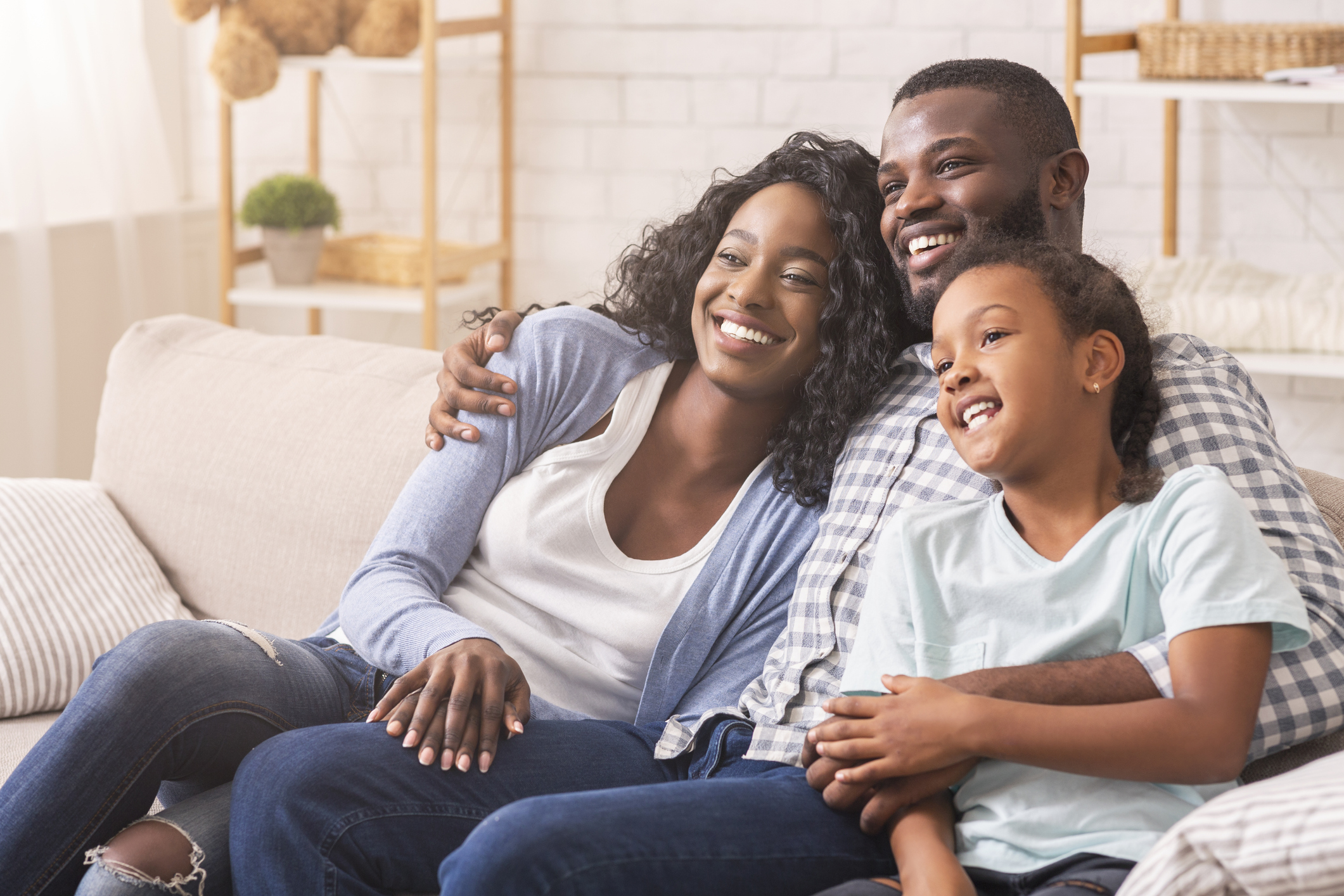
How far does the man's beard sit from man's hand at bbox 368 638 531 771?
22.5 inches

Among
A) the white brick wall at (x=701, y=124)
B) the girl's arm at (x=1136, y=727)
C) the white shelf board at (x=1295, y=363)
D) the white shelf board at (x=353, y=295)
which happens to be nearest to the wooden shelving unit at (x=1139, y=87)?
the white brick wall at (x=701, y=124)

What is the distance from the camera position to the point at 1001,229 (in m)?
1.37

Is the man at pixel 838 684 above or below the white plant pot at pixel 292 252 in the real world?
below

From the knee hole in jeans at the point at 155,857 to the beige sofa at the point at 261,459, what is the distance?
55 cm

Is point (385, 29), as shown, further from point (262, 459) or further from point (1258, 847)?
point (1258, 847)

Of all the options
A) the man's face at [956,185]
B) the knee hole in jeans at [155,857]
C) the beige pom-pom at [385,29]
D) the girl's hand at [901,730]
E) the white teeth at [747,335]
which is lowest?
the knee hole in jeans at [155,857]

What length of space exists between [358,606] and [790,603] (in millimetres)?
454

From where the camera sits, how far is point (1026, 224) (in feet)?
4.52

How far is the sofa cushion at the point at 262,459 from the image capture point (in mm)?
1752

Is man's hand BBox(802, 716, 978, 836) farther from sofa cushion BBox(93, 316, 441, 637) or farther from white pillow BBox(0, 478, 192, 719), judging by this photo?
white pillow BBox(0, 478, 192, 719)

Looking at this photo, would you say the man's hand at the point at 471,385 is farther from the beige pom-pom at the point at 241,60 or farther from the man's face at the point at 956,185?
the beige pom-pom at the point at 241,60

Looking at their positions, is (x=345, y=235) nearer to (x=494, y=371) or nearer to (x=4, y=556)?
(x=4, y=556)

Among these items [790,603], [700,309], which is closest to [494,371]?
[700,309]

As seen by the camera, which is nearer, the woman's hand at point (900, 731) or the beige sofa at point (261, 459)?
the woman's hand at point (900, 731)
